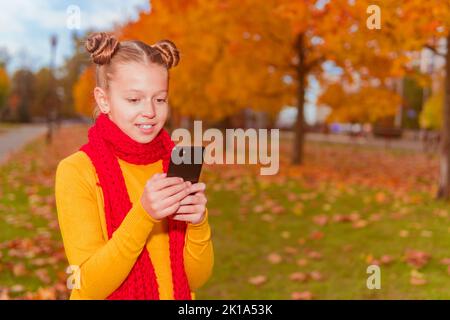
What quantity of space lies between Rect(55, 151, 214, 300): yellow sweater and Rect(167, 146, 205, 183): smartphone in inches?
5.9

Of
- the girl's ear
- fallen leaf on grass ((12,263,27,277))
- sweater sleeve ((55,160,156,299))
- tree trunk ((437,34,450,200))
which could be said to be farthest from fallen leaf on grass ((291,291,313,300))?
tree trunk ((437,34,450,200))

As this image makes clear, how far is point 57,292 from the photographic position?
513 cm

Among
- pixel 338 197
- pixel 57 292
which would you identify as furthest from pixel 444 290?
pixel 338 197

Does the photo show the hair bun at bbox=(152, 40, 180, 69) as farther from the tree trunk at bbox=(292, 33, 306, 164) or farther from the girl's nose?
the tree trunk at bbox=(292, 33, 306, 164)

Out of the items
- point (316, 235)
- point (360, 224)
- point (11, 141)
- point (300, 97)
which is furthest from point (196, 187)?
point (11, 141)

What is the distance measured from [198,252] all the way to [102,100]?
545 mm

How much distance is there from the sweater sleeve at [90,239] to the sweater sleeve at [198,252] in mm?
221

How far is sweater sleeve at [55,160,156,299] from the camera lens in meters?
1.43

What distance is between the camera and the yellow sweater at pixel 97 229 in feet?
4.69

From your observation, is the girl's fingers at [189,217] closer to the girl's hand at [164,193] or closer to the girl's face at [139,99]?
the girl's hand at [164,193]

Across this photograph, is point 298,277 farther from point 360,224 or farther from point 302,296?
point 360,224
